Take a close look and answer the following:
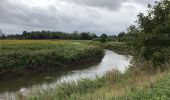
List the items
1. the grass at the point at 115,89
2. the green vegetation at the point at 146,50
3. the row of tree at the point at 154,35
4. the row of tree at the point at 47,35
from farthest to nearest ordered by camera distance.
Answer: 1. the row of tree at the point at 47,35
2. the row of tree at the point at 154,35
3. the green vegetation at the point at 146,50
4. the grass at the point at 115,89

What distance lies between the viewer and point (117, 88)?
9523 millimetres

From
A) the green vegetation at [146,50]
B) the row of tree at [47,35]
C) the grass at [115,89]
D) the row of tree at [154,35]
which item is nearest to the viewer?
the grass at [115,89]

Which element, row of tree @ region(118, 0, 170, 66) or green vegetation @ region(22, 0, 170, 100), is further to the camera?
row of tree @ region(118, 0, 170, 66)

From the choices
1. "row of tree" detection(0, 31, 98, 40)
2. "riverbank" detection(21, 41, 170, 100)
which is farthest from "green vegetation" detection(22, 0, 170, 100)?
"row of tree" detection(0, 31, 98, 40)

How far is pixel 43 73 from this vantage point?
2597 cm

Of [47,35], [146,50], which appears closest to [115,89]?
[146,50]

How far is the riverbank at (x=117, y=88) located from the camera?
7.31 m

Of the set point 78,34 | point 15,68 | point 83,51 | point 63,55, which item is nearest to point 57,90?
point 15,68

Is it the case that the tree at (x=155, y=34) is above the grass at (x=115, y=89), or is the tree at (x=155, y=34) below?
above

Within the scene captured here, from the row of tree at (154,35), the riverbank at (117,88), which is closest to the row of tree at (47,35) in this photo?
the row of tree at (154,35)

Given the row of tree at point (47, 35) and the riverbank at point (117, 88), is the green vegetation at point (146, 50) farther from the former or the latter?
the row of tree at point (47, 35)

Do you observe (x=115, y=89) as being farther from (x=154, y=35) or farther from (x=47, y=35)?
(x=47, y=35)

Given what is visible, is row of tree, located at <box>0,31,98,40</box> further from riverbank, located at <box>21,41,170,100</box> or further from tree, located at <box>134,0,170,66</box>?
riverbank, located at <box>21,41,170,100</box>

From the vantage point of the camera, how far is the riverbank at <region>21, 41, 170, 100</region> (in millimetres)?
7308
